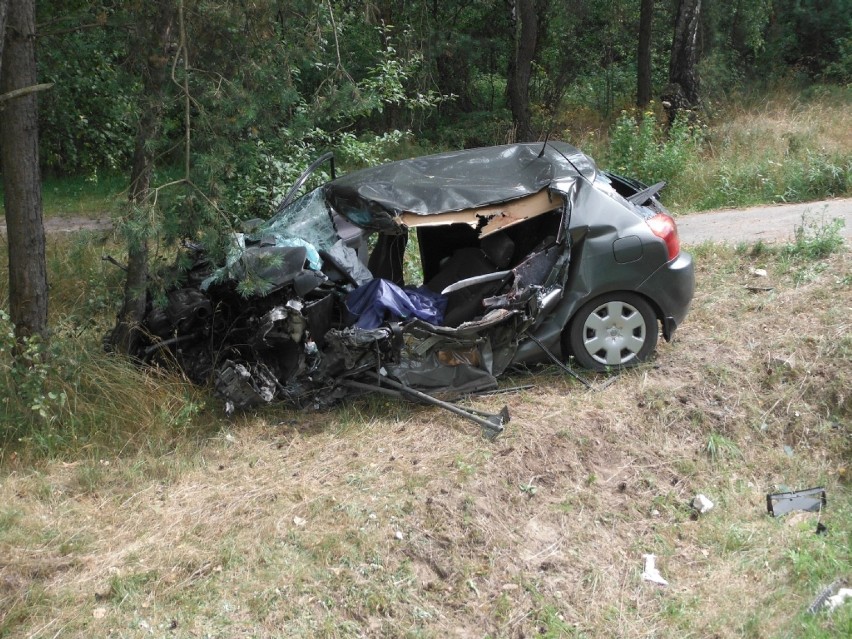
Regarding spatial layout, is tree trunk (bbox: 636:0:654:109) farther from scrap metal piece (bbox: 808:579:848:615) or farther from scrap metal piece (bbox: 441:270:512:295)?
scrap metal piece (bbox: 808:579:848:615)

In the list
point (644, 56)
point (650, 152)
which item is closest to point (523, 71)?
point (644, 56)

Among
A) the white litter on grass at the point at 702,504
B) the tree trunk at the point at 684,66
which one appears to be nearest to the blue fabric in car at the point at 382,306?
the white litter on grass at the point at 702,504

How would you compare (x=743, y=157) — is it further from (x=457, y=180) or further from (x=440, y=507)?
(x=440, y=507)

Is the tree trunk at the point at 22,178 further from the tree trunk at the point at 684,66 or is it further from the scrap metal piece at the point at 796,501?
the tree trunk at the point at 684,66

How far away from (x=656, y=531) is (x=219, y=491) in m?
2.61

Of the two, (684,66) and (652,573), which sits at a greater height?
(684,66)

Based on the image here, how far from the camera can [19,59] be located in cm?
593

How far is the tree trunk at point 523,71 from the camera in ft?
55.5

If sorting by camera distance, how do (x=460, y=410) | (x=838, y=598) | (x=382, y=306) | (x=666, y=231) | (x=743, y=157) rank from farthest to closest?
(x=743, y=157)
(x=666, y=231)
(x=382, y=306)
(x=460, y=410)
(x=838, y=598)

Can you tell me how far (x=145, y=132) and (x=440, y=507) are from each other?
3.26 meters

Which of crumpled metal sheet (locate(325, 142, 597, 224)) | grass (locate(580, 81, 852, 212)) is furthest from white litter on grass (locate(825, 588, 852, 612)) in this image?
grass (locate(580, 81, 852, 212))

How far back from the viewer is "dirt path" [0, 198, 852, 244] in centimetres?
954

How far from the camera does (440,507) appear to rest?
493cm

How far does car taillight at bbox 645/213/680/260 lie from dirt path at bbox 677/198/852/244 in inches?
132
